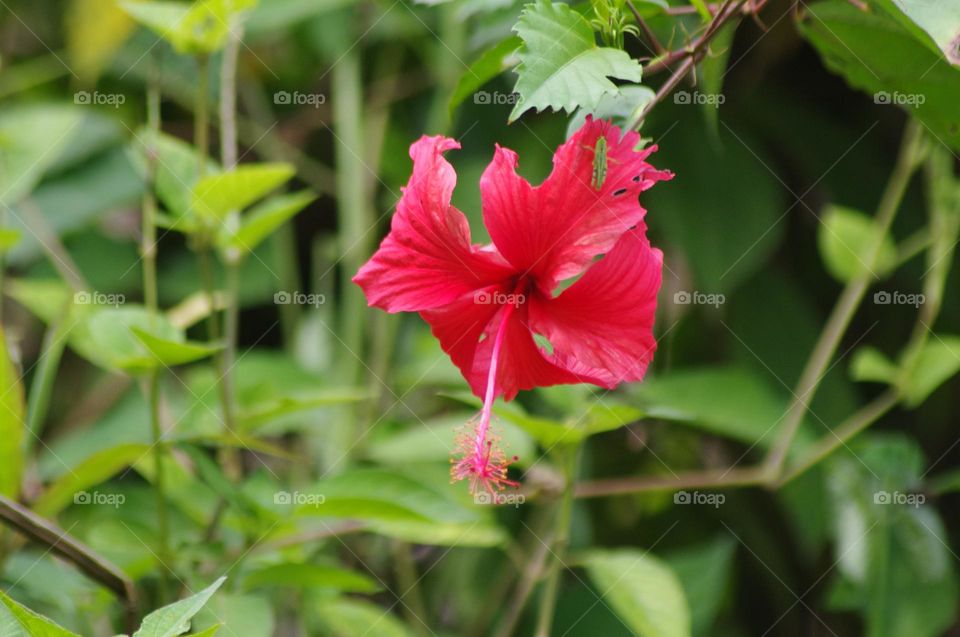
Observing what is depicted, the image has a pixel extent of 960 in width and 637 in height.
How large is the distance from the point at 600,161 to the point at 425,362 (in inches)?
23.6

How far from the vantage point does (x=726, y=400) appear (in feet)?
3.42

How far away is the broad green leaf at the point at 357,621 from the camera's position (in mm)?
768

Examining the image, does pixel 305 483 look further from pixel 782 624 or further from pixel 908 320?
pixel 908 320

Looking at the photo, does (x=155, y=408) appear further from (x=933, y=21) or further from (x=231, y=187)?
(x=933, y=21)

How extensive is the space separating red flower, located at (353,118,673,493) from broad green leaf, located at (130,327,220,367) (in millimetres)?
151

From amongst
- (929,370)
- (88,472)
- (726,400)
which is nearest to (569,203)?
(88,472)

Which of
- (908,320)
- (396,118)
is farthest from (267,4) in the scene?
(908,320)

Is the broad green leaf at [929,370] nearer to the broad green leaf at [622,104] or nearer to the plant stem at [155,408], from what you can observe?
the broad green leaf at [622,104]

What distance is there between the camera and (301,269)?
54.0 inches

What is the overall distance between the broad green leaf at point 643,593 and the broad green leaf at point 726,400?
0.27m

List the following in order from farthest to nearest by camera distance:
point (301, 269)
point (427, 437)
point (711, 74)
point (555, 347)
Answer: point (301, 269)
point (427, 437)
point (711, 74)
point (555, 347)

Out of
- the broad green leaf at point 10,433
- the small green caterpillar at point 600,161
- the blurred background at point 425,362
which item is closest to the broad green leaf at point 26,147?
the blurred background at point 425,362

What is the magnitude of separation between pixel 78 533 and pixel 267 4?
0.63 meters

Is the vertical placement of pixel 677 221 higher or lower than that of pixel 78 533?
higher
